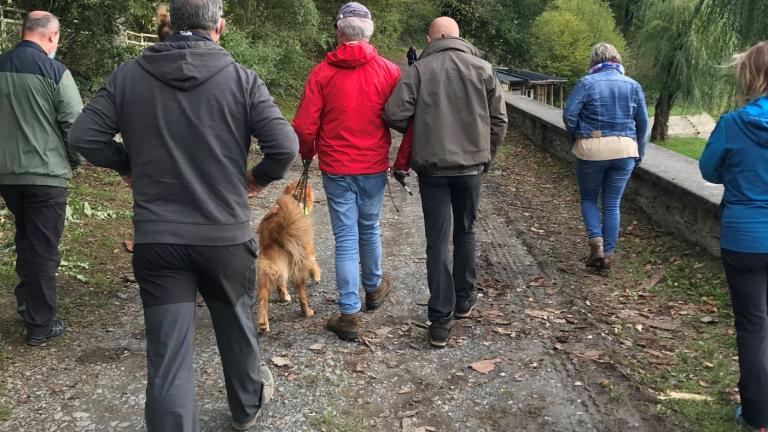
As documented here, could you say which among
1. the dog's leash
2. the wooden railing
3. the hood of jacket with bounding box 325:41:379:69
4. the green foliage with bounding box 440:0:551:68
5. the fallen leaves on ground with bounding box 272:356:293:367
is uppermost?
the hood of jacket with bounding box 325:41:379:69

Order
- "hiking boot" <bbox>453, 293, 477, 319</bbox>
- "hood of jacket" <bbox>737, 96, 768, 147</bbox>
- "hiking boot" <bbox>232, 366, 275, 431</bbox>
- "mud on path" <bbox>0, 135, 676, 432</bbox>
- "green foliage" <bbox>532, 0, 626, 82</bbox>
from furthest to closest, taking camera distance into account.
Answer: "green foliage" <bbox>532, 0, 626, 82</bbox> < "hiking boot" <bbox>453, 293, 477, 319</bbox> < "mud on path" <bbox>0, 135, 676, 432</bbox> < "hiking boot" <bbox>232, 366, 275, 431</bbox> < "hood of jacket" <bbox>737, 96, 768, 147</bbox>

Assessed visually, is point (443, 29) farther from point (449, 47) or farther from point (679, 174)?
point (679, 174)

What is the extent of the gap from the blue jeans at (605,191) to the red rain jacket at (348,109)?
2421mm

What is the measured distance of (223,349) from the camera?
3.22 m

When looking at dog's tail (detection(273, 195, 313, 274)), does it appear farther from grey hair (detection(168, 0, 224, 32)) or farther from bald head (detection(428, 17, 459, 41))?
grey hair (detection(168, 0, 224, 32))

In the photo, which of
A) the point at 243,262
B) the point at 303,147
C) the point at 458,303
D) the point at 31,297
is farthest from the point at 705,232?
the point at 31,297

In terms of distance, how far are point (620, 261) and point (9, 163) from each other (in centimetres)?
529

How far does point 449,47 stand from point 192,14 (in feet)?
6.89

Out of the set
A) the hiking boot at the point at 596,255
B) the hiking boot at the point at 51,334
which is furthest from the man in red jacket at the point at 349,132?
the hiking boot at the point at 596,255

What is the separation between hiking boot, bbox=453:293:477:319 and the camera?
4969 mm

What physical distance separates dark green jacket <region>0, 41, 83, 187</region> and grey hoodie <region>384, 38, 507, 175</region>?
2328mm

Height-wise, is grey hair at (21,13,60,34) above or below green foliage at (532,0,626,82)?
above

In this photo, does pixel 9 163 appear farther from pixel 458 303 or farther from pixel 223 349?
pixel 458 303

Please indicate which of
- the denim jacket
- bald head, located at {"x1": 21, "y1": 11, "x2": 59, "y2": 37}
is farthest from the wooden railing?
the denim jacket
